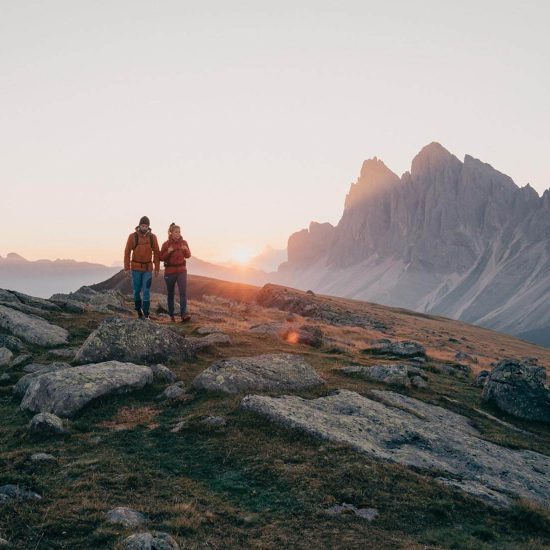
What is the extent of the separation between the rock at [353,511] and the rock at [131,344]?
10.9m

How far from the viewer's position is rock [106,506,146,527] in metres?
8.38

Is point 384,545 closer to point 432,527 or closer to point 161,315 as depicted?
point 432,527

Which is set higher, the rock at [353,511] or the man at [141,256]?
the man at [141,256]

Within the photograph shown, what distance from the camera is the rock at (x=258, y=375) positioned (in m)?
16.3

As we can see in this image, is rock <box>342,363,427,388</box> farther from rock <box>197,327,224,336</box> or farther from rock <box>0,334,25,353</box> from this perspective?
rock <box>0,334,25,353</box>

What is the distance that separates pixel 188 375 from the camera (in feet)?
59.9

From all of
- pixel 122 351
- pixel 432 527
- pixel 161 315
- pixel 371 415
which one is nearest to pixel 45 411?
pixel 122 351

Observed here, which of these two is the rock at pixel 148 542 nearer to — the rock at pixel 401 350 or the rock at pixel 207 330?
the rock at pixel 207 330

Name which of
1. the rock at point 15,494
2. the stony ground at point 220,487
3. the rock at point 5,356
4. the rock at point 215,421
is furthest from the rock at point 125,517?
the rock at point 5,356

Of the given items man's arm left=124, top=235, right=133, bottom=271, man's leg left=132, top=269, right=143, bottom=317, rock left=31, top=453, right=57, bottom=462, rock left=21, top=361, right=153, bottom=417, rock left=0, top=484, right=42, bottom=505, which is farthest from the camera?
man's leg left=132, top=269, right=143, bottom=317

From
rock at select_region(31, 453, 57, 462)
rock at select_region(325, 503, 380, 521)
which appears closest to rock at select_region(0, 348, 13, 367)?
rock at select_region(31, 453, 57, 462)

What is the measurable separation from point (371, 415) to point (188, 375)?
6.76m

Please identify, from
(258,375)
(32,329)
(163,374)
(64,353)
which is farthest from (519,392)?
(32,329)

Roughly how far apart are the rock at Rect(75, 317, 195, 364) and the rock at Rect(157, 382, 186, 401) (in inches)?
114
